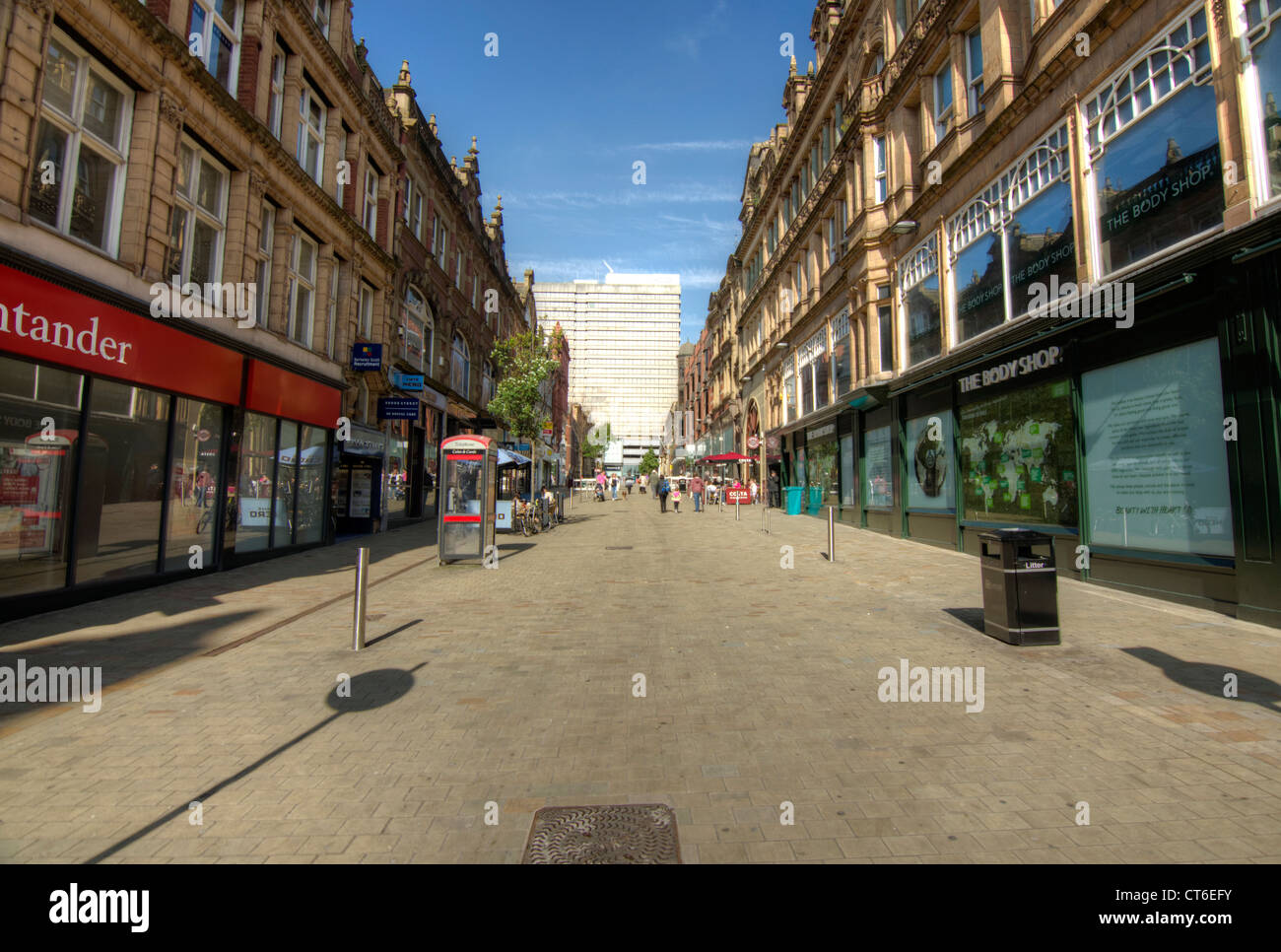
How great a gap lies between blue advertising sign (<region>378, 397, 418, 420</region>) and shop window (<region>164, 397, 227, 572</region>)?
8021mm

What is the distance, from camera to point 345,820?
3.10 meters

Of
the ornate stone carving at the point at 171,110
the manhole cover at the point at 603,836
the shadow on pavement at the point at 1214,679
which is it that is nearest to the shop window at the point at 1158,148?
the shadow on pavement at the point at 1214,679

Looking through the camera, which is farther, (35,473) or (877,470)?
(877,470)

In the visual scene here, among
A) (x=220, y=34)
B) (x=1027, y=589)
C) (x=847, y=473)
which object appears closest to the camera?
(x=1027, y=589)

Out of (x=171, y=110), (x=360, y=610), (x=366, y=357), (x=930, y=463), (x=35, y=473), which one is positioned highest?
(x=171, y=110)

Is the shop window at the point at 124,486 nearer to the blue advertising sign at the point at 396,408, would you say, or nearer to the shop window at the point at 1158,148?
the blue advertising sign at the point at 396,408

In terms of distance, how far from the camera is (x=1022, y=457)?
11.4 metres

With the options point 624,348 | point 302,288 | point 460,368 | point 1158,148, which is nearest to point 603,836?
point 1158,148

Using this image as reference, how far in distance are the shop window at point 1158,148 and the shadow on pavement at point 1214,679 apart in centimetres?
591

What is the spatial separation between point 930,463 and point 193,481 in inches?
635

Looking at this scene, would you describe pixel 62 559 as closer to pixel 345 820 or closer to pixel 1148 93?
pixel 345 820

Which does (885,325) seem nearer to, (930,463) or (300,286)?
(930,463)

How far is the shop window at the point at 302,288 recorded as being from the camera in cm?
1488

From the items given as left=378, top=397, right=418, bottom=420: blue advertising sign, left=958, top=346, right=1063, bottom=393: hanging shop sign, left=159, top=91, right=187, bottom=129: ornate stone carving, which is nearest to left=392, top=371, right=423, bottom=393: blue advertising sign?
left=378, top=397, right=418, bottom=420: blue advertising sign
